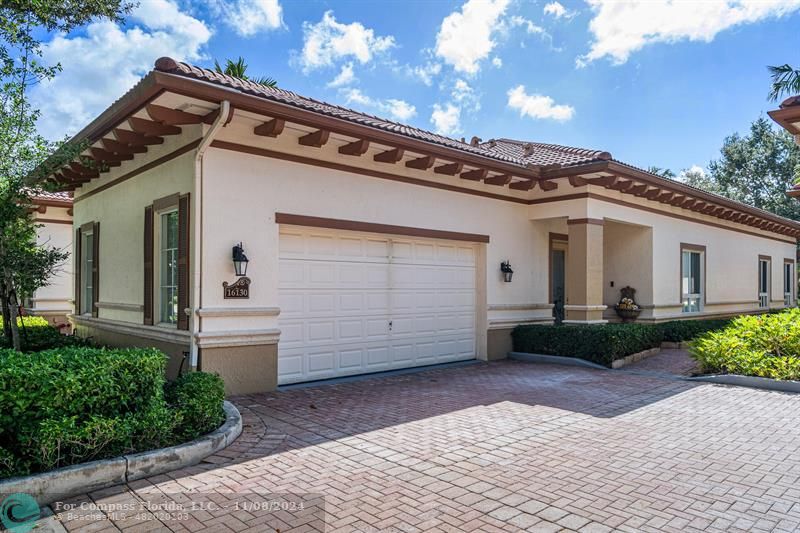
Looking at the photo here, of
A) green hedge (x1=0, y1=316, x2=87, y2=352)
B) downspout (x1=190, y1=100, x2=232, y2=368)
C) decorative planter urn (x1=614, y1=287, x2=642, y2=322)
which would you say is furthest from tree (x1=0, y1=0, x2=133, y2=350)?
decorative planter urn (x1=614, y1=287, x2=642, y2=322)

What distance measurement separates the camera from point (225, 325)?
7312 mm

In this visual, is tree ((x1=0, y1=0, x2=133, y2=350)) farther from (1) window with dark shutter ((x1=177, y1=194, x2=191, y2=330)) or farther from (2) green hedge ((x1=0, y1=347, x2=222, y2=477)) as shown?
(2) green hedge ((x1=0, y1=347, x2=222, y2=477))

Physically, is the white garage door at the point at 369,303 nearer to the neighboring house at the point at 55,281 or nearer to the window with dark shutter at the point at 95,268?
the window with dark shutter at the point at 95,268

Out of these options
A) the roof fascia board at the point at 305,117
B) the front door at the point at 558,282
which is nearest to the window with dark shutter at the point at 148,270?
the roof fascia board at the point at 305,117

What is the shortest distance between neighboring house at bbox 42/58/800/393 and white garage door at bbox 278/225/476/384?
3cm

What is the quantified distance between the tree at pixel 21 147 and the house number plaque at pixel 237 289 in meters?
2.71

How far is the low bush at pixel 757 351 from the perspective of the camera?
8.45 m

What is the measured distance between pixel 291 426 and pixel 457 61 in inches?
574

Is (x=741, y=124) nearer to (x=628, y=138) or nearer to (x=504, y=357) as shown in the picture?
(x=628, y=138)

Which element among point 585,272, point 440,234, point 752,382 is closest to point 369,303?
point 440,234

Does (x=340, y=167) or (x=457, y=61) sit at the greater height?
(x=457, y=61)

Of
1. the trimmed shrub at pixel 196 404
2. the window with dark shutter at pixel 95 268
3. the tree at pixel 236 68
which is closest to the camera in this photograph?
the trimmed shrub at pixel 196 404

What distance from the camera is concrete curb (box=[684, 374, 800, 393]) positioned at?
26.4ft

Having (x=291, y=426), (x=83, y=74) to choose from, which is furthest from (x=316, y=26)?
(x=291, y=426)
